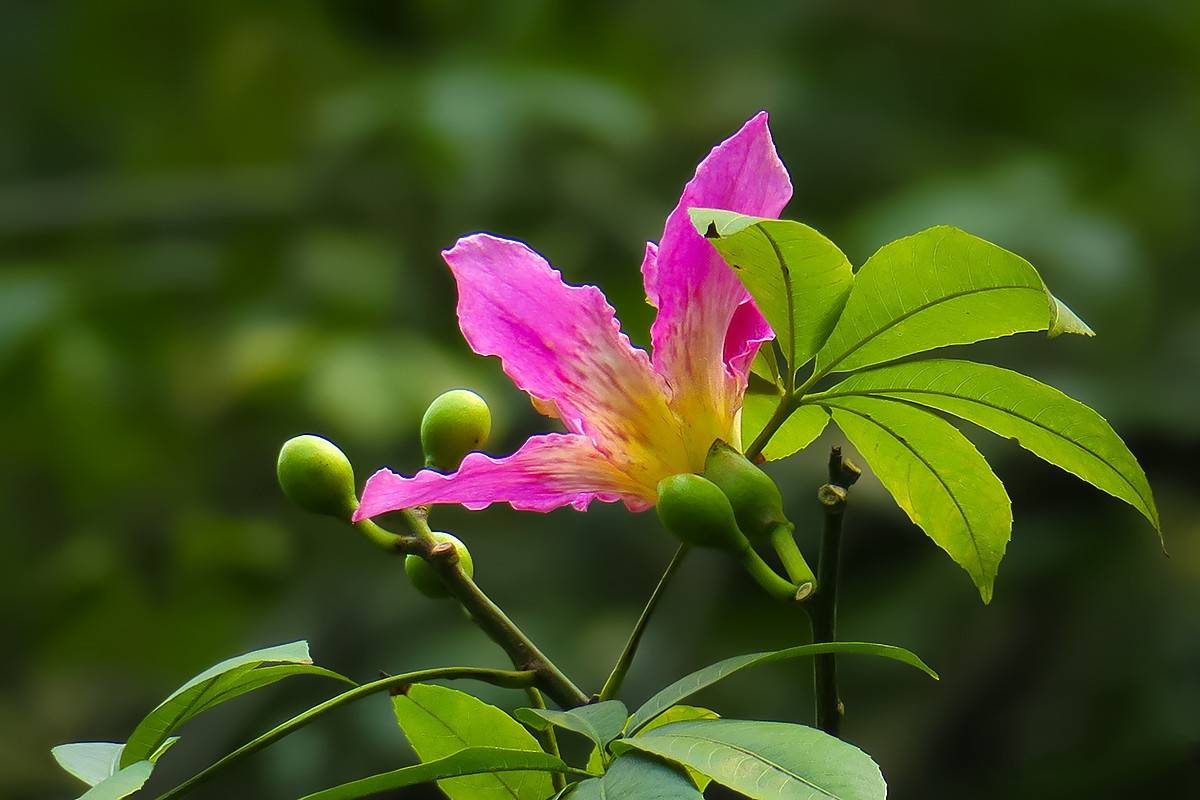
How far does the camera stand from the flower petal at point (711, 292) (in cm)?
62

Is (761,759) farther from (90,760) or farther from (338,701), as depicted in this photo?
(90,760)

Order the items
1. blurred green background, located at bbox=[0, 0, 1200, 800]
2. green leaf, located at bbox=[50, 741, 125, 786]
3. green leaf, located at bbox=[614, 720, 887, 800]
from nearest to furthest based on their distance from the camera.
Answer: green leaf, located at bbox=[614, 720, 887, 800], green leaf, located at bbox=[50, 741, 125, 786], blurred green background, located at bbox=[0, 0, 1200, 800]

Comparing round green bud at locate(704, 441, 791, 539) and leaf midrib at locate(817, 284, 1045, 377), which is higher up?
leaf midrib at locate(817, 284, 1045, 377)

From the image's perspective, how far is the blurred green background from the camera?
95.2 inches

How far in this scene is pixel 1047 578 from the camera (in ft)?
8.26

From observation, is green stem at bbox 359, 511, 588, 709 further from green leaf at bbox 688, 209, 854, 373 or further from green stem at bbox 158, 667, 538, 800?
green leaf at bbox 688, 209, 854, 373

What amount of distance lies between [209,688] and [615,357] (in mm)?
217

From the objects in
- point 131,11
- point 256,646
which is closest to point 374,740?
point 256,646

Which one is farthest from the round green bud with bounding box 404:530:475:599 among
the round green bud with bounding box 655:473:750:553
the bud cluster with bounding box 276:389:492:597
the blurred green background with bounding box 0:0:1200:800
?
the blurred green background with bounding box 0:0:1200:800

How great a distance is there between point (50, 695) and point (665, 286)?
10.9ft

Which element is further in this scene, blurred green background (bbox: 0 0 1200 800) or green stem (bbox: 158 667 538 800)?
blurred green background (bbox: 0 0 1200 800)

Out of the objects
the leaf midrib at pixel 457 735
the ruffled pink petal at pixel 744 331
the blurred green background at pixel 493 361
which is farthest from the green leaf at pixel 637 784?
the blurred green background at pixel 493 361

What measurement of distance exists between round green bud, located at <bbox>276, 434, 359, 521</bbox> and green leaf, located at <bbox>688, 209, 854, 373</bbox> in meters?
0.19

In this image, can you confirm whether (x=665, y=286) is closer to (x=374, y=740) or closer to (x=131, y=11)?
(x=374, y=740)
